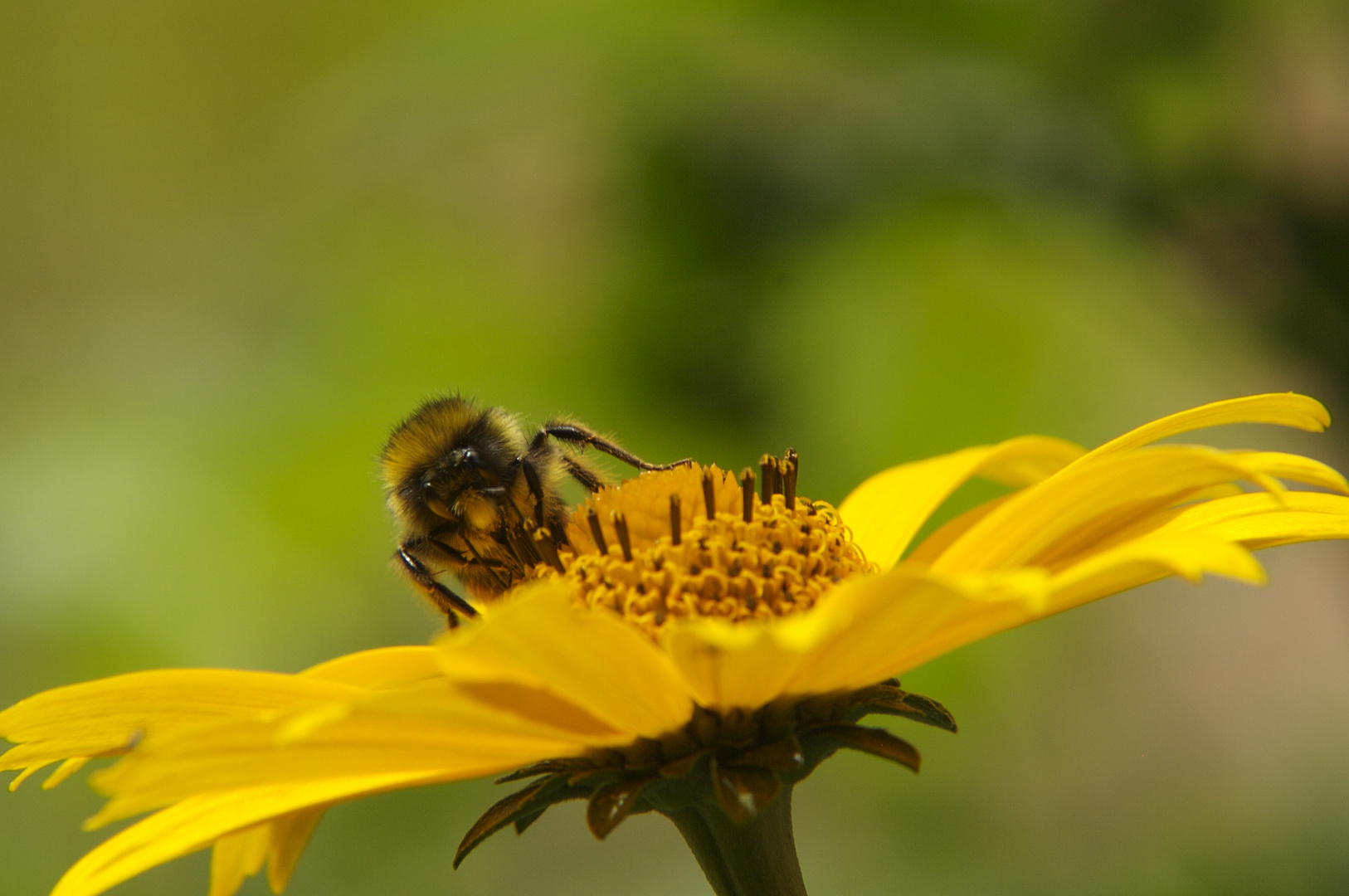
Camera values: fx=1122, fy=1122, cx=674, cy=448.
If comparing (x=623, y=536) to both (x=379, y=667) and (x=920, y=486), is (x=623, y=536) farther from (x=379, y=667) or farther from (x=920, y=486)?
(x=920, y=486)

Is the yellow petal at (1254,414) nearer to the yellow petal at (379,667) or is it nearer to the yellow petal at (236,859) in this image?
the yellow petal at (379,667)

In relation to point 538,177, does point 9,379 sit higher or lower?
lower

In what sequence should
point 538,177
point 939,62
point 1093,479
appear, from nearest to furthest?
1. point 1093,479
2. point 939,62
3. point 538,177

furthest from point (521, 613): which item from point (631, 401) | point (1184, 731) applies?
point (1184, 731)

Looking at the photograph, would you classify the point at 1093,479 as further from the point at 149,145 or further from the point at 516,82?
the point at 149,145

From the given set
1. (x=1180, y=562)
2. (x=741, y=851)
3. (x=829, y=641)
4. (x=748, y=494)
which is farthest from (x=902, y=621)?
(x=748, y=494)

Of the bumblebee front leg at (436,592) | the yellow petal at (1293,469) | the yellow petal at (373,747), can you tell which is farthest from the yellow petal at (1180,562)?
the bumblebee front leg at (436,592)
